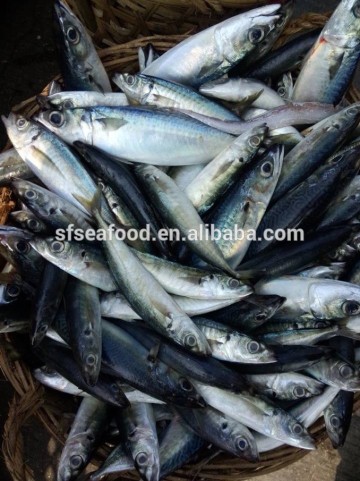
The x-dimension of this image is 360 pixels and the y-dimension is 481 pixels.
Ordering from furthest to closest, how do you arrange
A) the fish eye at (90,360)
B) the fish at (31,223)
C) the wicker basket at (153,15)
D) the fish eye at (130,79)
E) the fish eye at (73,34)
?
the wicker basket at (153,15), the fish eye at (73,34), the fish eye at (130,79), the fish at (31,223), the fish eye at (90,360)

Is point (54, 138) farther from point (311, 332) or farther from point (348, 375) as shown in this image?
point (348, 375)

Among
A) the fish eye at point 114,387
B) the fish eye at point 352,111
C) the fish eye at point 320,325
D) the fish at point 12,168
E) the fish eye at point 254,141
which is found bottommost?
the fish eye at point 320,325

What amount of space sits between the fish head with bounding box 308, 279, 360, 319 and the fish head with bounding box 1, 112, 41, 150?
Result: 1146 mm

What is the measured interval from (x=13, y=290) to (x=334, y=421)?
1.27 metres

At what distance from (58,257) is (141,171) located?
447mm

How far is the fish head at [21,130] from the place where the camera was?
2.01 metres

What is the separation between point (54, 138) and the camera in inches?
78.9

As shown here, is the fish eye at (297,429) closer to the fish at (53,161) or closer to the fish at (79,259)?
the fish at (79,259)

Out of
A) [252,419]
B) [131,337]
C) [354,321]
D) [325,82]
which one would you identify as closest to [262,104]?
[325,82]

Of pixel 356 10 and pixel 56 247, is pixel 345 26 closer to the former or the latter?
pixel 356 10

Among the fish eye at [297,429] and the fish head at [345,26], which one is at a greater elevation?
the fish head at [345,26]

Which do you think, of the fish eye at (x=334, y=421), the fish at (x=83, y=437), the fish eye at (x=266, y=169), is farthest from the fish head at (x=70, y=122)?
the fish eye at (x=334, y=421)

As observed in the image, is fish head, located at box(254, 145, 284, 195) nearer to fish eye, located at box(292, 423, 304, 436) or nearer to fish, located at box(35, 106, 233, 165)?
fish, located at box(35, 106, 233, 165)

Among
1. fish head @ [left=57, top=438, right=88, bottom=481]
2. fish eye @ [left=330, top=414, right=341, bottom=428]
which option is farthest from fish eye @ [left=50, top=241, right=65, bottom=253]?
fish eye @ [left=330, top=414, right=341, bottom=428]
